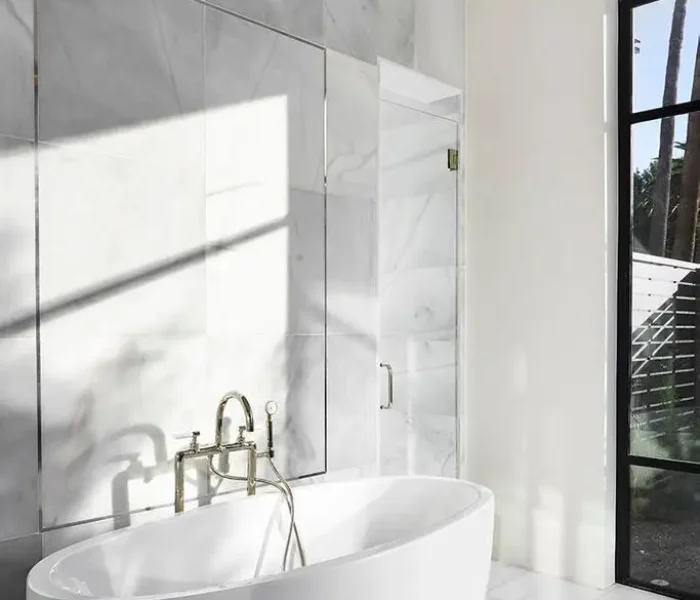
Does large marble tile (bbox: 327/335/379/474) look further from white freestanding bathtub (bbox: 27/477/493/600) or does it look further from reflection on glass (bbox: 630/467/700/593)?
reflection on glass (bbox: 630/467/700/593)

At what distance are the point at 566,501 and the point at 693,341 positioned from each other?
2.82 ft

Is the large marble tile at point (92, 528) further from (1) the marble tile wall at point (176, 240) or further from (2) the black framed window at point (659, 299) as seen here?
(2) the black framed window at point (659, 299)

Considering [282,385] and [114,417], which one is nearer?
[114,417]

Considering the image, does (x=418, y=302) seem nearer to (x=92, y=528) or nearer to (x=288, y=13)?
(x=288, y=13)

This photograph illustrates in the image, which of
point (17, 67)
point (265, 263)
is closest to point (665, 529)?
point (265, 263)

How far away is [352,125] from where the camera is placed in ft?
9.96

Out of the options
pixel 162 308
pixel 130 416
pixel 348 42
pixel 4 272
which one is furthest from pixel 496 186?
pixel 4 272

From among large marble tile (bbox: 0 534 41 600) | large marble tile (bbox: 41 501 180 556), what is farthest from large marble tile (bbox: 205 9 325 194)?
large marble tile (bbox: 0 534 41 600)

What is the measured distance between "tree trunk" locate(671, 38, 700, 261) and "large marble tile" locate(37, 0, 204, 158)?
75.0 inches

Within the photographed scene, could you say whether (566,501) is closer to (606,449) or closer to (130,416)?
(606,449)

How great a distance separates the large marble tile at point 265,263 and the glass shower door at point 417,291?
0.49 metres

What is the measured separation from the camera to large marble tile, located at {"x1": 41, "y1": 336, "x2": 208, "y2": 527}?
6.91 feet

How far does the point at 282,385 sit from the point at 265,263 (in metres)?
0.45

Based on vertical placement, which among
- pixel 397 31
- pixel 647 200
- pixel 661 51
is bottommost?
pixel 647 200
